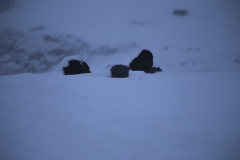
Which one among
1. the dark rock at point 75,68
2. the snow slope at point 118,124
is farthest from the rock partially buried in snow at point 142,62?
the snow slope at point 118,124

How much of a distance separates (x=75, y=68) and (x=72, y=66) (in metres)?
0.34

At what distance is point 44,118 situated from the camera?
4.78 meters

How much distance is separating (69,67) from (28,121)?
9654 millimetres

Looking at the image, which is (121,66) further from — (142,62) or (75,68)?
(142,62)

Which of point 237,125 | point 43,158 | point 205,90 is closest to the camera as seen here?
point 43,158

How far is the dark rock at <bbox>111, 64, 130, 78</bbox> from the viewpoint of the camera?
437 inches

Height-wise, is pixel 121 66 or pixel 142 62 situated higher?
pixel 142 62

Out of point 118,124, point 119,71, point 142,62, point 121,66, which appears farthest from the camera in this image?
point 142,62

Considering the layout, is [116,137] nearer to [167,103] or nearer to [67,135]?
[67,135]

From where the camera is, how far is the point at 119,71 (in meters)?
11.1

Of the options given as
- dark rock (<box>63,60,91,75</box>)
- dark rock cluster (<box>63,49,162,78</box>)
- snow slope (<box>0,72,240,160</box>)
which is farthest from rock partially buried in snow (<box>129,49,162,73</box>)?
snow slope (<box>0,72,240,160</box>)

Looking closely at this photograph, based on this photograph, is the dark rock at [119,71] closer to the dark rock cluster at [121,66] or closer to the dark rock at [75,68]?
the dark rock cluster at [121,66]

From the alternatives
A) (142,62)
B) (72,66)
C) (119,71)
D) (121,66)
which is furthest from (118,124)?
(142,62)

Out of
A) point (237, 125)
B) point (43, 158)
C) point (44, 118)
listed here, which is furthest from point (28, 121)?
point (237, 125)
